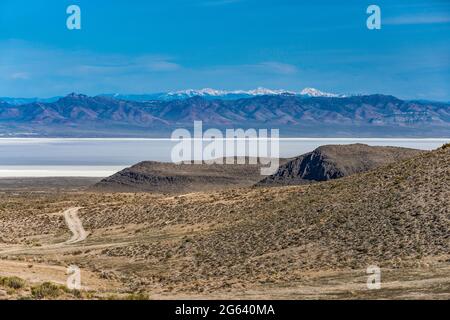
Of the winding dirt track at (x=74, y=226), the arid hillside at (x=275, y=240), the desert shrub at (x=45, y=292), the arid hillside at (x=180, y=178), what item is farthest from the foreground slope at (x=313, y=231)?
the arid hillside at (x=180, y=178)

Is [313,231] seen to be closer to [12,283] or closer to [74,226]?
[12,283]

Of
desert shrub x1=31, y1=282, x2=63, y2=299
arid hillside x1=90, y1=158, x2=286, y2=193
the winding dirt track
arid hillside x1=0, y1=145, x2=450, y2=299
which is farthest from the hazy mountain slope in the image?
desert shrub x1=31, y1=282, x2=63, y2=299

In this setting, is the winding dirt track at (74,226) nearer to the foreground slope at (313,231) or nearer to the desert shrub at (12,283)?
the foreground slope at (313,231)

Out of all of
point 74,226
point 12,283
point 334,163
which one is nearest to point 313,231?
point 12,283

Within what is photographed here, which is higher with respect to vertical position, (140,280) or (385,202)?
(385,202)

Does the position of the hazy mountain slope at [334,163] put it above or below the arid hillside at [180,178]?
above

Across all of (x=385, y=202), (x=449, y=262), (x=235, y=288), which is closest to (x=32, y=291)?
(x=235, y=288)

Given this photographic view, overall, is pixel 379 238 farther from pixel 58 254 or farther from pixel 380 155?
pixel 380 155

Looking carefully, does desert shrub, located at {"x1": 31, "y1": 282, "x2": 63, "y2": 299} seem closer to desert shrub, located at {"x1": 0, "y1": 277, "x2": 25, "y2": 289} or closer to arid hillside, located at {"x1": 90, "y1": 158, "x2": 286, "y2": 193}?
desert shrub, located at {"x1": 0, "y1": 277, "x2": 25, "y2": 289}

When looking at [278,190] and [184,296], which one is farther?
[278,190]
